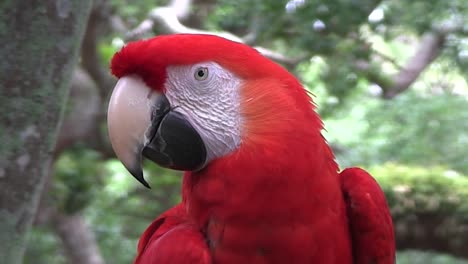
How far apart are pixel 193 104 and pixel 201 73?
1.7 inches

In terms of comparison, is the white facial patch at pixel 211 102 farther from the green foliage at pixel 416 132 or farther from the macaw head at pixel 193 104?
the green foliage at pixel 416 132

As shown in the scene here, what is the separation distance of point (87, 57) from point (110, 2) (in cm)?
25

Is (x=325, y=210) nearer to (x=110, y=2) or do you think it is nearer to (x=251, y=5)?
(x=251, y=5)

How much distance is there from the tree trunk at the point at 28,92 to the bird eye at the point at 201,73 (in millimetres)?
185

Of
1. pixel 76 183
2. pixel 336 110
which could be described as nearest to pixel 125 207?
pixel 76 183

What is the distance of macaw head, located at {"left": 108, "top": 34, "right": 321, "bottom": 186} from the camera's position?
0.81 meters

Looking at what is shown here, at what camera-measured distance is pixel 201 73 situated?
84 cm

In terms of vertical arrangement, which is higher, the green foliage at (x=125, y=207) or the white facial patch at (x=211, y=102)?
the white facial patch at (x=211, y=102)

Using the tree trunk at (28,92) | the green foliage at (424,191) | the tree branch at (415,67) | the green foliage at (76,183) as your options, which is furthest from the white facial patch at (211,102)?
the green foliage at (76,183)

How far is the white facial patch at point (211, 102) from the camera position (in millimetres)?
833

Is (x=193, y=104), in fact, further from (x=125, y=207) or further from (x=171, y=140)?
(x=125, y=207)

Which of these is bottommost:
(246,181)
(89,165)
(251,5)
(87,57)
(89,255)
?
(89,255)

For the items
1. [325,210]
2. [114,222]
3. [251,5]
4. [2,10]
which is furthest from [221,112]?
[114,222]

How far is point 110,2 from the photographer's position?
2.42 meters
